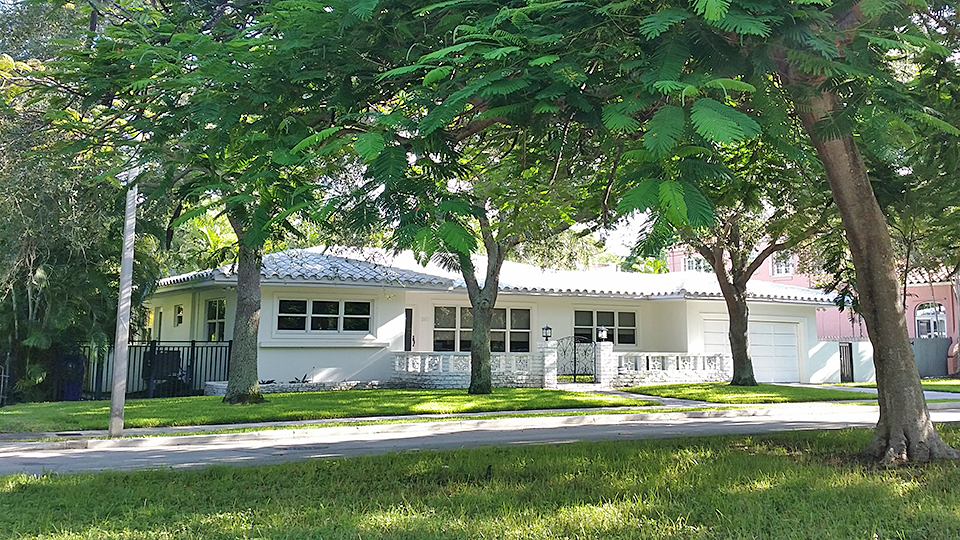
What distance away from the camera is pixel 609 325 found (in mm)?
29672

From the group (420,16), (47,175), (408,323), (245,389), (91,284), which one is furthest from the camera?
(408,323)

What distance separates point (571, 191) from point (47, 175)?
946 centimetres

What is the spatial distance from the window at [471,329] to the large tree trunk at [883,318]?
1770cm

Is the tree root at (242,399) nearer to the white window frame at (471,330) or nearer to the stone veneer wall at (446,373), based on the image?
the stone veneer wall at (446,373)

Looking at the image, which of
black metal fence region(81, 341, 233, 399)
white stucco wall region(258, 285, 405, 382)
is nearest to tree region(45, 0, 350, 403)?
black metal fence region(81, 341, 233, 399)

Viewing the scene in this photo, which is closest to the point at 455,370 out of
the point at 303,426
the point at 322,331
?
the point at 322,331

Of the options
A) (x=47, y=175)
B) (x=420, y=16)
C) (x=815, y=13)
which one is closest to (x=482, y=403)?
(x=47, y=175)

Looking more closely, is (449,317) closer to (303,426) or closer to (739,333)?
(739,333)

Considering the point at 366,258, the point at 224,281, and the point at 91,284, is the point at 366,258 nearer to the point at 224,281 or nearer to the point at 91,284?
the point at 224,281

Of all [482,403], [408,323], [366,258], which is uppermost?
[366,258]

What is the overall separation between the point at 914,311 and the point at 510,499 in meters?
37.8

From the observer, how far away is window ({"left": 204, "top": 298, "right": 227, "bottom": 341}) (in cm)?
2492

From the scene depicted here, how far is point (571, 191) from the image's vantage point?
12656mm

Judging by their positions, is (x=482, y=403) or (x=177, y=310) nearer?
(x=482, y=403)
